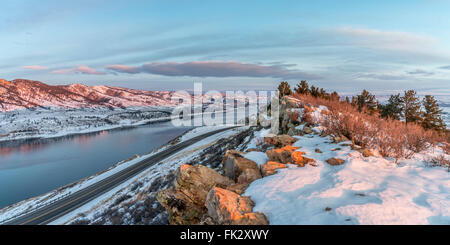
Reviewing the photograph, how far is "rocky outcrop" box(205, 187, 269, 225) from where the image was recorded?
5.38m

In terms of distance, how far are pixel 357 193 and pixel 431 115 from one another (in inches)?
1405

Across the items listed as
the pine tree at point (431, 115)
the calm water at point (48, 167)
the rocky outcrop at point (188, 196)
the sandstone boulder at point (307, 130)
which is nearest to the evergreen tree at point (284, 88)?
the pine tree at point (431, 115)

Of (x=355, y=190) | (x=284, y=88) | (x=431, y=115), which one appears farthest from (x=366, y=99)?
(x=355, y=190)

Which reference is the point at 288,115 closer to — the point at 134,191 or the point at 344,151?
the point at 344,151

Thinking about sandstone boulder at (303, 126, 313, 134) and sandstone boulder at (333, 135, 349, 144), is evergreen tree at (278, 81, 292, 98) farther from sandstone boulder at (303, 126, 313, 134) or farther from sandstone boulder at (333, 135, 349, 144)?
sandstone boulder at (333, 135, 349, 144)

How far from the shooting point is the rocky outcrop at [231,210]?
5.38 m

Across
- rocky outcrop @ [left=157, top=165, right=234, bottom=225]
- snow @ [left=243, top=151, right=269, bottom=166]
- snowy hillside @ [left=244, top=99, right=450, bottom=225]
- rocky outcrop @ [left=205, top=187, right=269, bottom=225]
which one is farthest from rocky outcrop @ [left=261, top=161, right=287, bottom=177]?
rocky outcrop @ [left=205, top=187, right=269, bottom=225]

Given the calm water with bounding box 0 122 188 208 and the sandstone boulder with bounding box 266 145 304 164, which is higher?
the sandstone boulder with bounding box 266 145 304 164

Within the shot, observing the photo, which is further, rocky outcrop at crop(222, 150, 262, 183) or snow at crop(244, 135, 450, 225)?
rocky outcrop at crop(222, 150, 262, 183)

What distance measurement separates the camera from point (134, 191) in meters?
23.3

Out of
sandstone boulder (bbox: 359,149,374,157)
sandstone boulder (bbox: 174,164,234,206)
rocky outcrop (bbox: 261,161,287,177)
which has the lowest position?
sandstone boulder (bbox: 174,164,234,206)
